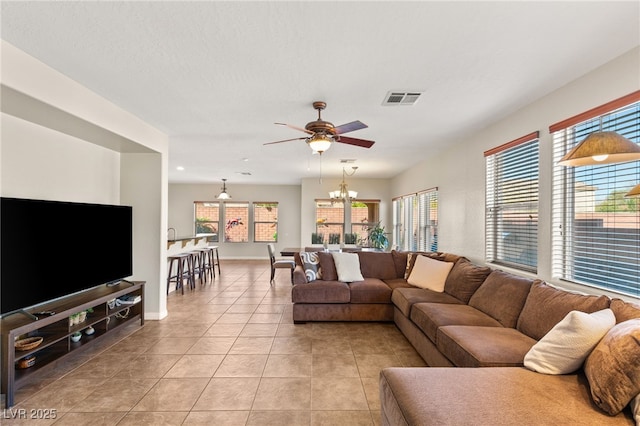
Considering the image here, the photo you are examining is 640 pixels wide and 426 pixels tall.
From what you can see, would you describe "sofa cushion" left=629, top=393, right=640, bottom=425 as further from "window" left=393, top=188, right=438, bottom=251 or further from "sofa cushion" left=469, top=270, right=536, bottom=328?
"window" left=393, top=188, right=438, bottom=251

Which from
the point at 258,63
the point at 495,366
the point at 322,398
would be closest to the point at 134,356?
the point at 322,398

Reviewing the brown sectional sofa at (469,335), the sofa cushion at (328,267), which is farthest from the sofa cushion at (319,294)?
the sofa cushion at (328,267)

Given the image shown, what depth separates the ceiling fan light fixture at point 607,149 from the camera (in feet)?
5.57

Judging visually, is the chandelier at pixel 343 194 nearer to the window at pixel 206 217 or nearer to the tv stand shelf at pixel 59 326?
the tv stand shelf at pixel 59 326

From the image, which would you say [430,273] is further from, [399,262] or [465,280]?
[399,262]

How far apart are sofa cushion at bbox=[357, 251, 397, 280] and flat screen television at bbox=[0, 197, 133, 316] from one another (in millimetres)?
3377

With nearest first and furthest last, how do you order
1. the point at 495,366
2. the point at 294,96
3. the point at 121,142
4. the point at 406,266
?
the point at 495,366, the point at 294,96, the point at 121,142, the point at 406,266

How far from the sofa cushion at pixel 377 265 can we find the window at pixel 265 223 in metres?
6.03

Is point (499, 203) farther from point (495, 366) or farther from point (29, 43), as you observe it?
point (29, 43)

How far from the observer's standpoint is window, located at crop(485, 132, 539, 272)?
319 centimetres

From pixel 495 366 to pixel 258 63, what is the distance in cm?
280

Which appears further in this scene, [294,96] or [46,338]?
[294,96]

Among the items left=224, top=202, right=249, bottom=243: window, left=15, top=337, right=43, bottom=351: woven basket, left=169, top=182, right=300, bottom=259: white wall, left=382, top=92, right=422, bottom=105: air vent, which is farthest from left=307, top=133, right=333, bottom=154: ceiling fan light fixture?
left=224, top=202, right=249, bottom=243: window

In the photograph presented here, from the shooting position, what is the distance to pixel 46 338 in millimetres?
2701
